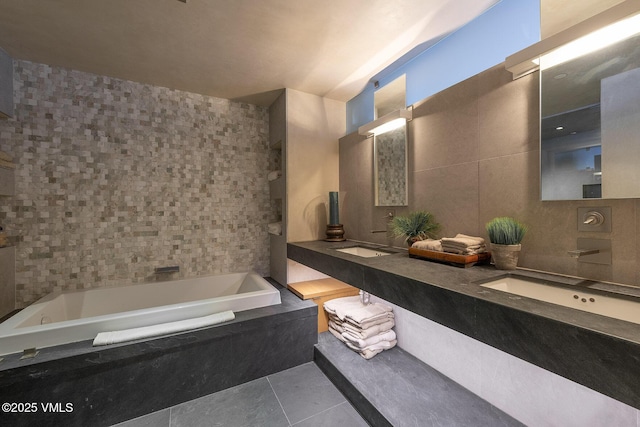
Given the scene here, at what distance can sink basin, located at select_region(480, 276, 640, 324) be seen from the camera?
923mm

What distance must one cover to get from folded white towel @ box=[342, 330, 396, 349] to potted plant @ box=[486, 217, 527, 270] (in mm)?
1072

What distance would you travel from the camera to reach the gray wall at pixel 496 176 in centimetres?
112

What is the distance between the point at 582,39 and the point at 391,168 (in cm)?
127

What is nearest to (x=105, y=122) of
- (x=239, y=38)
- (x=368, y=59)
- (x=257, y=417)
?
(x=239, y=38)

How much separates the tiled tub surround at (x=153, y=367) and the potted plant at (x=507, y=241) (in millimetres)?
1394

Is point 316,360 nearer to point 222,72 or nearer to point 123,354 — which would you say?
point 123,354

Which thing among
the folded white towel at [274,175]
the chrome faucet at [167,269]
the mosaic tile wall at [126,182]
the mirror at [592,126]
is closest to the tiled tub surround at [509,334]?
the mirror at [592,126]

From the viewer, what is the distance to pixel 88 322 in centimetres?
162

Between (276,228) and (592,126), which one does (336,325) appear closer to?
(276,228)

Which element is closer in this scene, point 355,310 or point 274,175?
point 355,310

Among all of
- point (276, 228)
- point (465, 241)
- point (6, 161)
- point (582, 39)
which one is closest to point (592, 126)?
point (582, 39)

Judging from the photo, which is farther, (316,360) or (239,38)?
(316,360)

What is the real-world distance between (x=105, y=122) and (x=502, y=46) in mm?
3146

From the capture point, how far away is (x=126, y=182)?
238cm
